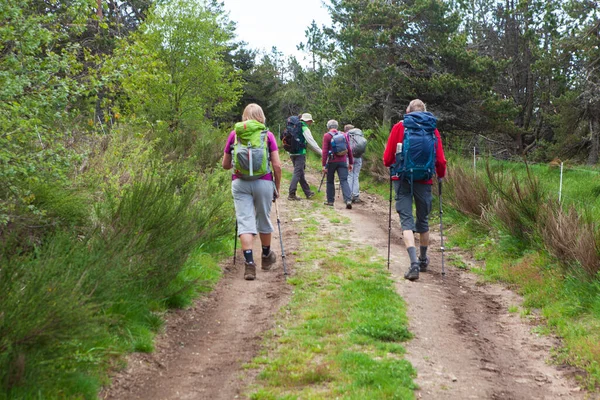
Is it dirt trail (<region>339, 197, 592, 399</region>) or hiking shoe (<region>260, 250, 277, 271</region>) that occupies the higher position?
hiking shoe (<region>260, 250, 277, 271</region>)

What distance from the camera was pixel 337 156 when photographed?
12820 mm

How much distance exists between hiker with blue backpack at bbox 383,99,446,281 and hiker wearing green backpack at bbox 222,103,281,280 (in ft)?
4.87

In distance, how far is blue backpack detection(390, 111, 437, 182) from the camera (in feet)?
23.5

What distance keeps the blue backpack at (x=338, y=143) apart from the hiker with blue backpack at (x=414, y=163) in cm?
511

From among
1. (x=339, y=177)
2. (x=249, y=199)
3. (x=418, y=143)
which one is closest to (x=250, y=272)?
(x=249, y=199)

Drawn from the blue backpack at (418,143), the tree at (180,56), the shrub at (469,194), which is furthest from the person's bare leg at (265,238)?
the tree at (180,56)

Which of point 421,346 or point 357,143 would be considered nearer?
point 421,346

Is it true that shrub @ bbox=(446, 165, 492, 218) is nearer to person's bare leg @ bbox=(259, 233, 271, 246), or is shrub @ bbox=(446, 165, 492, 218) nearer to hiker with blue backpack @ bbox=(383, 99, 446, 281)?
hiker with blue backpack @ bbox=(383, 99, 446, 281)

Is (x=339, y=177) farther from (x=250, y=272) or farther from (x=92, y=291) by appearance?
(x=92, y=291)

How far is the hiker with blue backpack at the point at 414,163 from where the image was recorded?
23.5 ft

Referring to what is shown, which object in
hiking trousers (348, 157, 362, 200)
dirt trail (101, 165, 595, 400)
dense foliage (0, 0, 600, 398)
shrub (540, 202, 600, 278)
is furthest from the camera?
hiking trousers (348, 157, 362, 200)

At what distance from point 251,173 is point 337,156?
614 centimetres

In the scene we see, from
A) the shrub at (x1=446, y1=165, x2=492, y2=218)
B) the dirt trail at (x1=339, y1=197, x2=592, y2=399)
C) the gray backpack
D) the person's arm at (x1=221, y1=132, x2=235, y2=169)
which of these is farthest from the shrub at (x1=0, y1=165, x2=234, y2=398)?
the gray backpack

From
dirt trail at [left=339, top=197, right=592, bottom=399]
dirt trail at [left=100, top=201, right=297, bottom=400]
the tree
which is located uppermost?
the tree
